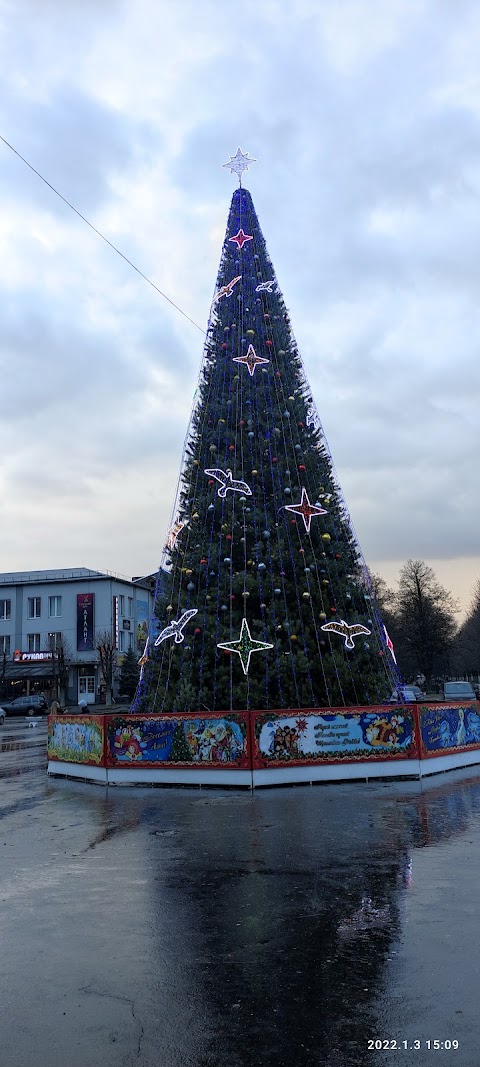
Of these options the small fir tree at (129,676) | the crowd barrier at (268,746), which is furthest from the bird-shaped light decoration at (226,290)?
the small fir tree at (129,676)

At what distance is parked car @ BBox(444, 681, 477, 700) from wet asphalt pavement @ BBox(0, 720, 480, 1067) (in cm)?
2277

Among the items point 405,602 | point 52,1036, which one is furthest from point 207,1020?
point 405,602

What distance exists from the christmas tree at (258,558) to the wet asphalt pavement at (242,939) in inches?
185

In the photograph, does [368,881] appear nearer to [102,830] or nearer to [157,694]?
[102,830]

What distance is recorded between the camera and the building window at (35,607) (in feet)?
198

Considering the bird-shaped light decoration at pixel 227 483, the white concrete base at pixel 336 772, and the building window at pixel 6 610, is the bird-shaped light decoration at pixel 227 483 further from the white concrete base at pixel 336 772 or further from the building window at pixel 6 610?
the building window at pixel 6 610

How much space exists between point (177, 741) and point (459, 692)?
73.5 ft

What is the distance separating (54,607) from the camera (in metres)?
60.4

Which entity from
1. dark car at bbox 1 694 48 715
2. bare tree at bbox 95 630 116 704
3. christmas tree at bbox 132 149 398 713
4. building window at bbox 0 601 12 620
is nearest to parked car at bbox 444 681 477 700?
christmas tree at bbox 132 149 398 713

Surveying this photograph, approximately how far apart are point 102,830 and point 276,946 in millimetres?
5625

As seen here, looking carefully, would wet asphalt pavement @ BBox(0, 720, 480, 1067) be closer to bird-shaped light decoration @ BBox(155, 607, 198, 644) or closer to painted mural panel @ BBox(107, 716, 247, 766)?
painted mural panel @ BBox(107, 716, 247, 766)

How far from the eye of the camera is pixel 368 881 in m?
7.54

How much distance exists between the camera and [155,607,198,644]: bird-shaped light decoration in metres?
16.5

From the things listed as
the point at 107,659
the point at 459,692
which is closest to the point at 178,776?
the point at 459,692
